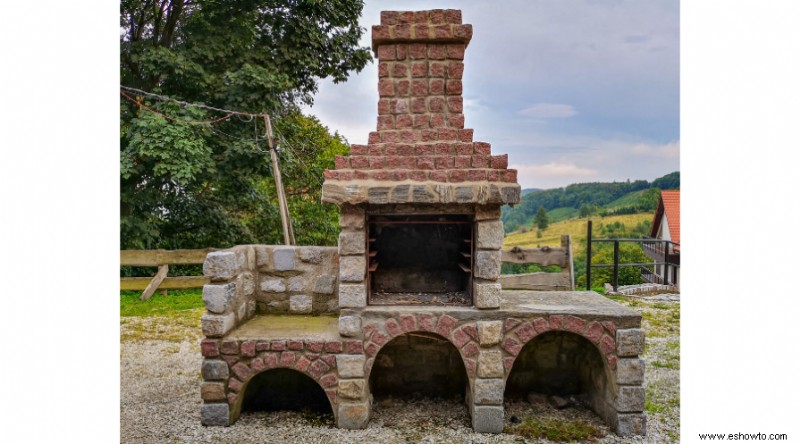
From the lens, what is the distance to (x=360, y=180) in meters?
3.96

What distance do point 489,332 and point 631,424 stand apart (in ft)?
4.76

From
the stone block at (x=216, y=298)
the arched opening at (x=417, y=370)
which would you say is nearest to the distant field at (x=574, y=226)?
the arched opening at (x=417, y=370)

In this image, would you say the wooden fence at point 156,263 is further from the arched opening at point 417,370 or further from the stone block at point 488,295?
the stone block at point 488,295

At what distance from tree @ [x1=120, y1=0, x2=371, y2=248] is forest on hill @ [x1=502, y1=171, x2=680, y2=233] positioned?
5.17 metres

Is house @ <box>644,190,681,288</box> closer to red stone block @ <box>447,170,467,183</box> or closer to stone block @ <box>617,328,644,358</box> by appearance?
stone block @ <box>617,328,644,358</box>

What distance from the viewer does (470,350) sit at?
4.07 metres

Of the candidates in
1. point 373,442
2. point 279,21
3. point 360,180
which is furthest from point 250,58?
point 373,442

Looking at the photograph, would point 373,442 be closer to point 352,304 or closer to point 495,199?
point 352,304

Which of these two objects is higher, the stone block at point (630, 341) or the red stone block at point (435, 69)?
the red stone block at point (435, 69)

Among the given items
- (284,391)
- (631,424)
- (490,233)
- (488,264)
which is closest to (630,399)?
(631,424)

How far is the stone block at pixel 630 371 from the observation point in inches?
156

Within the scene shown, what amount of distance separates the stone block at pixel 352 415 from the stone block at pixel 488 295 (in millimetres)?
1383

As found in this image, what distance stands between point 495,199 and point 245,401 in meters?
3.12

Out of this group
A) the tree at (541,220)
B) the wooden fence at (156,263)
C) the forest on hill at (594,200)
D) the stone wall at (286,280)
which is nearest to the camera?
the stone wall at (286,280)
